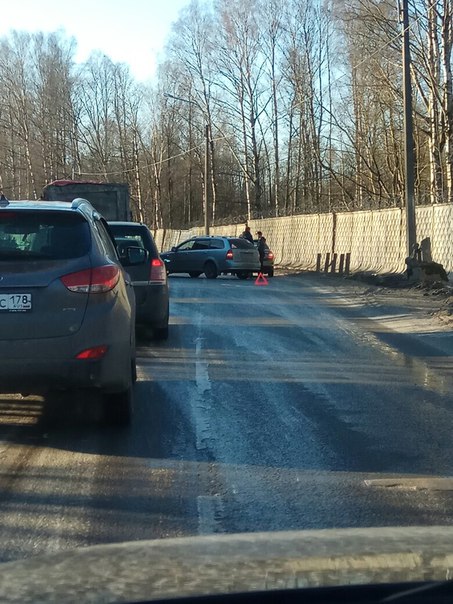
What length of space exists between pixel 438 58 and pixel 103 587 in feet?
104

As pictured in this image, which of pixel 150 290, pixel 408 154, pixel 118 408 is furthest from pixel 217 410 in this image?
pixel 408 154

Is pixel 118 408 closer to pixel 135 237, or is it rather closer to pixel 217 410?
pixel 217 410

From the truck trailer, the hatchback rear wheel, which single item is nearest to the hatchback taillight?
the truck trailer

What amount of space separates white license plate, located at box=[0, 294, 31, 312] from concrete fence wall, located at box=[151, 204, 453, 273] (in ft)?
62.4

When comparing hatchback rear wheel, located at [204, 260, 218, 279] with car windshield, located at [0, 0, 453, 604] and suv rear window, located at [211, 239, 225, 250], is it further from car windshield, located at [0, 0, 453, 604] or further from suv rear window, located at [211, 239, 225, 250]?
car windshield, located at [0, 0, 453, 604]

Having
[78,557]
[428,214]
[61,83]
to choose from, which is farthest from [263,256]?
[61,83]

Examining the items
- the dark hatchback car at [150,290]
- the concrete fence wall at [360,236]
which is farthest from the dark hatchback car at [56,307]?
the concrete fence wall at [360,236]

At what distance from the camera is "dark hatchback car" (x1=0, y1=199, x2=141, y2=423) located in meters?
5.68

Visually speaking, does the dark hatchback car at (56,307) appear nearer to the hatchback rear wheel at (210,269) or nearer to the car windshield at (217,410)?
the car windshield at (217,410)

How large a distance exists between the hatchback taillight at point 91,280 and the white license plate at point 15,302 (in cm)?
29

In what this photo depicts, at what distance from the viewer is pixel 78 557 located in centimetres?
234

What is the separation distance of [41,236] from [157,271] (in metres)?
5.44

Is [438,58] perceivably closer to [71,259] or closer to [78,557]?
[71,259]

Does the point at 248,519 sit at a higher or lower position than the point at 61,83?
lower
